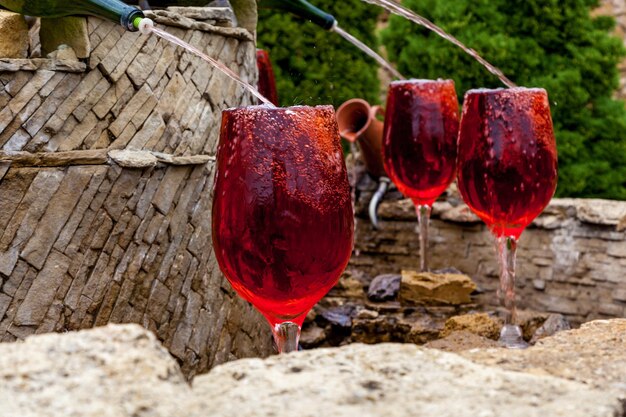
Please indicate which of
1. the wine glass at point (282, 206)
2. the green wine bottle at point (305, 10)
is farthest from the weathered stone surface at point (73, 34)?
the green wine bottle at point (305, 10)

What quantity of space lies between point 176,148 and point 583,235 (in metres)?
1.29

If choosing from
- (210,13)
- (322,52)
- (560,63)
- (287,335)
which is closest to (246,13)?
(210,13)

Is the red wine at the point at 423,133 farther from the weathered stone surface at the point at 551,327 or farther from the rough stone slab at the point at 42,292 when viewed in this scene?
the rough stone slab at the point at 42,292

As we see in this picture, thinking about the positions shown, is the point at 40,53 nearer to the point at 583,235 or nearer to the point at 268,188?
the point at 268,188

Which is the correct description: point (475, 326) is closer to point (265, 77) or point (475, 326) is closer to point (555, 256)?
point (555, 256)

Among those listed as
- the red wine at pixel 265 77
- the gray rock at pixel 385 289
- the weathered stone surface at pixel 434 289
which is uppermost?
the red wine at pixel 265 77

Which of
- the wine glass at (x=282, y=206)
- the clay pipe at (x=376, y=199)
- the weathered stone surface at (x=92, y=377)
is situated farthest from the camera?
the clay pipe at (x=376, y=199)

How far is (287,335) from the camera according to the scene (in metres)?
1.35

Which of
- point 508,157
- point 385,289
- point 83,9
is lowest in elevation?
point 385,289

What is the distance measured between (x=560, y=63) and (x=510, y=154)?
302cm

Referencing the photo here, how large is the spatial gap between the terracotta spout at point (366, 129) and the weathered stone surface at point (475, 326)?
3.99 ft

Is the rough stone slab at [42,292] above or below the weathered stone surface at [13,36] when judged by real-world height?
below

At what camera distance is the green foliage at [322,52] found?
4895 millimetres

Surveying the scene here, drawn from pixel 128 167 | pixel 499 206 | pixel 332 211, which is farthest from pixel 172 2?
pixel 332 211
